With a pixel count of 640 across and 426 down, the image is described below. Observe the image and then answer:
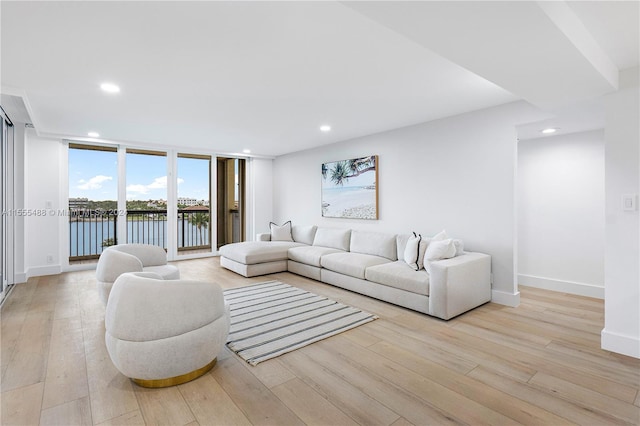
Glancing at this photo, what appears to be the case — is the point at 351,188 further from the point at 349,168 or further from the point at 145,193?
the point at 145,193

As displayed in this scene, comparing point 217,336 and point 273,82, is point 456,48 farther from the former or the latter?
point 217,336

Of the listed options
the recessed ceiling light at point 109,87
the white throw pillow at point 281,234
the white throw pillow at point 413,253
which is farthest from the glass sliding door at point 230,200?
the white throw pillow at point 413,253

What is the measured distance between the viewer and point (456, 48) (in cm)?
181

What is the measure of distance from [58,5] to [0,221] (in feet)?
12.0

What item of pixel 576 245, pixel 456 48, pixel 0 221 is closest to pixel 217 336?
pixel 456 48

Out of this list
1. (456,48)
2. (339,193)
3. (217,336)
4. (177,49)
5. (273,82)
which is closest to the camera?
(456,48)

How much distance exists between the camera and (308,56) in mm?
2504

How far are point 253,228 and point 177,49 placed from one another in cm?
549

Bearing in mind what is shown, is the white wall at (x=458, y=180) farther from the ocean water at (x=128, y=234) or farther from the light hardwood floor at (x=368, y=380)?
the ocean water at (x=128, y=234)

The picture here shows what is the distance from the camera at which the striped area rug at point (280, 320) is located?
2.65m


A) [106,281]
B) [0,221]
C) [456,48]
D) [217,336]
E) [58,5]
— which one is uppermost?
[58,5]

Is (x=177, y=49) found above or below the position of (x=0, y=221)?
above

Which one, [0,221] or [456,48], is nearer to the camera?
[456,48]

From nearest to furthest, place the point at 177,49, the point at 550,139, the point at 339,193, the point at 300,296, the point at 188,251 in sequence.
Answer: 1. the point at 177,49
2. the point at 300,296
3. the point at 550,139
4. the point at 339,193
5. the point at 188,251
